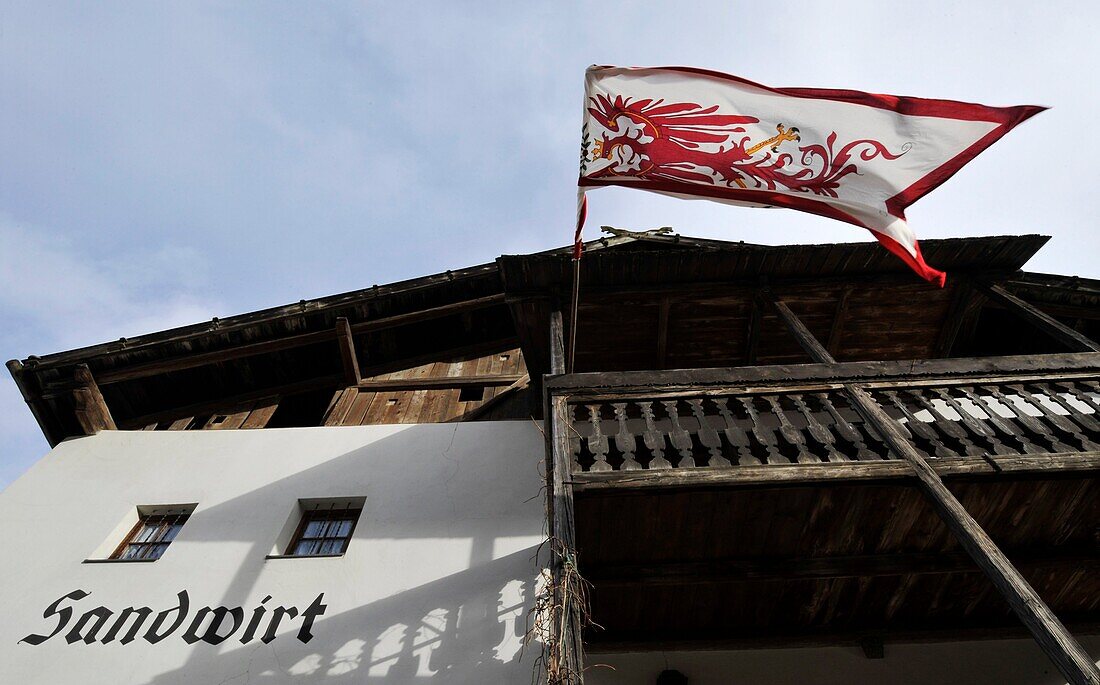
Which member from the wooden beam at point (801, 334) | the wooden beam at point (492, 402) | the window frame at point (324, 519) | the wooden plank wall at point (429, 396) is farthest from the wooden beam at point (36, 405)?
the wooden beam at point (801, 334)

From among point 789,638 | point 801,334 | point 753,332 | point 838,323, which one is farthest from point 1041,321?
point 789,638

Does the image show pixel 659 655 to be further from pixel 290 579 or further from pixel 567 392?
pixel 290 579

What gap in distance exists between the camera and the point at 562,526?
15.8 ft

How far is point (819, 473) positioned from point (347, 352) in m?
7.26

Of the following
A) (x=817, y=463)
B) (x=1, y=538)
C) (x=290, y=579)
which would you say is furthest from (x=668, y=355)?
(x=1, y=538)

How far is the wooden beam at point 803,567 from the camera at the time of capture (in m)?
6.55

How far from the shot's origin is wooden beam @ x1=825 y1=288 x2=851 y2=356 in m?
8.16

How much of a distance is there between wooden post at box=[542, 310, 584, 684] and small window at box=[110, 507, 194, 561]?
4541mm

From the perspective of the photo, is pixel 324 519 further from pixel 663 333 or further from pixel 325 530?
pixel 663 333

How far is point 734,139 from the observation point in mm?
6586

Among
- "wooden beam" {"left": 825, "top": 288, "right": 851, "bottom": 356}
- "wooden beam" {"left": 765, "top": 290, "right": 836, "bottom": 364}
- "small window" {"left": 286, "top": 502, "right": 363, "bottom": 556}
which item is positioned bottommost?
"small window" {"left": 286, "top": 502, "right": 363, "bottom": 556}

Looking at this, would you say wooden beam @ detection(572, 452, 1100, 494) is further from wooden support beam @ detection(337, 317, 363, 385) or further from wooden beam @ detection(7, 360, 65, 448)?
wooden beam @ detection(7, 360, 65, 448)

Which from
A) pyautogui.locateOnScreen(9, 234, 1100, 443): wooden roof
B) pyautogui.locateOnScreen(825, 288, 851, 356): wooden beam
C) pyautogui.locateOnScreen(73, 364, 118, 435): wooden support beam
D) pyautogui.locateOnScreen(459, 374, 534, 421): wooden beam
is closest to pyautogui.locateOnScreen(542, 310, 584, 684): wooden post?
pyautogui.locateOnScreen(9, 234, 1100, 443): wooden roof

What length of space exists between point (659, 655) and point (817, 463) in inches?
124
